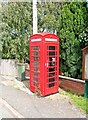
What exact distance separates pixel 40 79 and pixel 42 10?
600 cm

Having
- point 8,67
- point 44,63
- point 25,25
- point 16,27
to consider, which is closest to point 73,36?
point 44,63

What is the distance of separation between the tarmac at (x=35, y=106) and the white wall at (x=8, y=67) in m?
5.17

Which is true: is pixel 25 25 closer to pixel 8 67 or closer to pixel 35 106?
pixel 8 67

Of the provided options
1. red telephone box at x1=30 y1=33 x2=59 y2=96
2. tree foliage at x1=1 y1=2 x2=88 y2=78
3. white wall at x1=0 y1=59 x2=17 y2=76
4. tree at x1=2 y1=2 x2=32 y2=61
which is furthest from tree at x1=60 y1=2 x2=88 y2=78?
white wall at x1=0 y1=59 x2=17 y2=76

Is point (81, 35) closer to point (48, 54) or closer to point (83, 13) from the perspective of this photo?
point (83, 13)

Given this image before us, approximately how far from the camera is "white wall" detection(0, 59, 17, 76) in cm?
1452

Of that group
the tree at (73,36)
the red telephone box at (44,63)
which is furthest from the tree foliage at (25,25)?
the red telephone box at (44,63)

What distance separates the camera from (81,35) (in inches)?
387

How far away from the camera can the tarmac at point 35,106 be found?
6197mm

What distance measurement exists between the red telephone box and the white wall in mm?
5559

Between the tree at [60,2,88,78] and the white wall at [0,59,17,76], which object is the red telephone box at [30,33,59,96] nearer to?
the tree at [60,2,88,78]

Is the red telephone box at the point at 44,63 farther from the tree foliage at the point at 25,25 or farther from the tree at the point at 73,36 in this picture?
the tree foliage at the point at 25,25

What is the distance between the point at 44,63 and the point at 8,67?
23.0ft

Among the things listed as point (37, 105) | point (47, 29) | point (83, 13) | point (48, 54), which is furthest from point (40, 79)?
point (47, 29)
